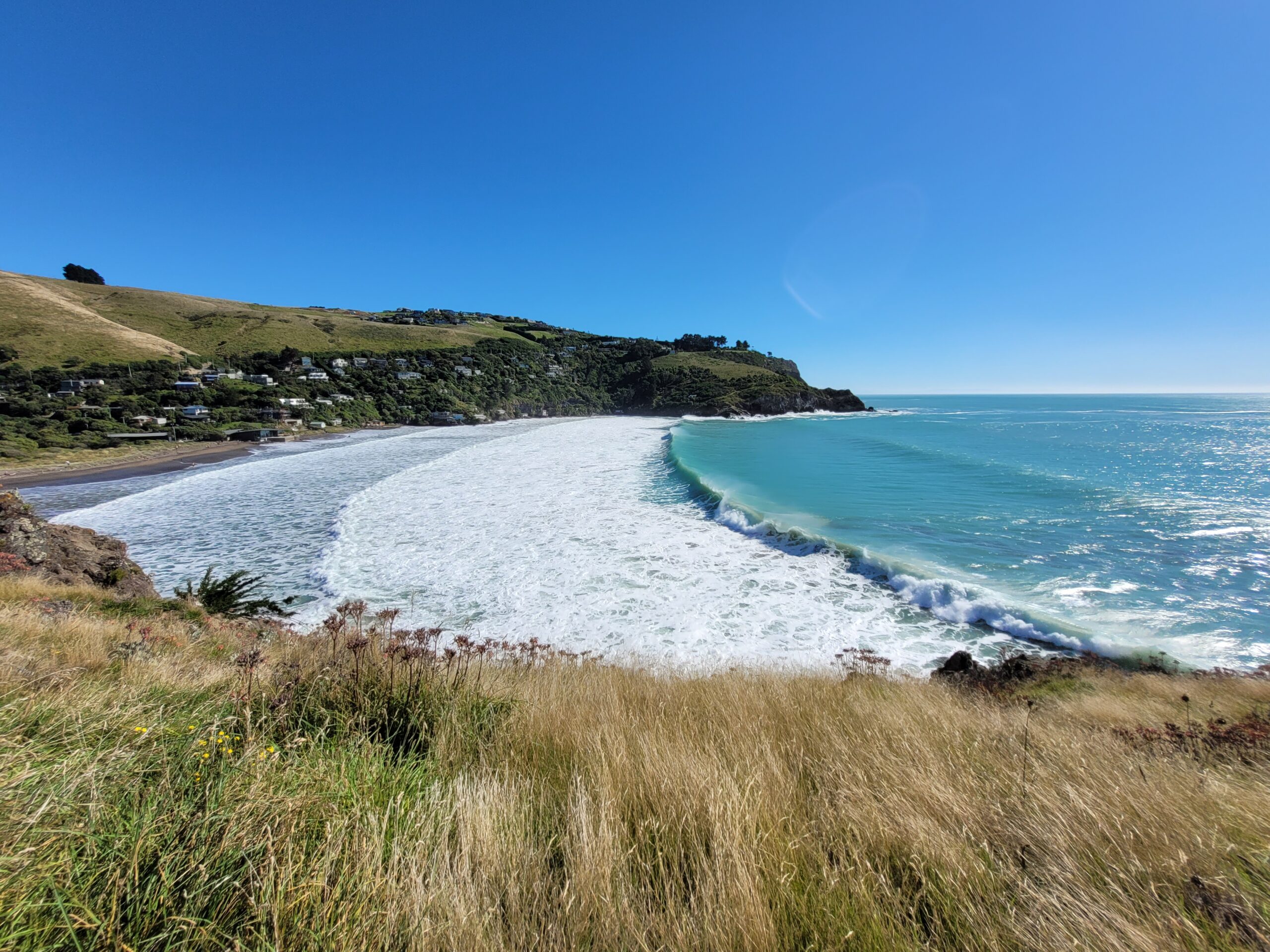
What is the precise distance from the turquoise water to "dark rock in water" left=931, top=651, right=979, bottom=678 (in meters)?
2.94

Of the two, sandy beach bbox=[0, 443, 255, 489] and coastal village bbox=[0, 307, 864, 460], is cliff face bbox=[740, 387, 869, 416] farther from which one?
sandy beach bbox=[0, 443, 255, 489]

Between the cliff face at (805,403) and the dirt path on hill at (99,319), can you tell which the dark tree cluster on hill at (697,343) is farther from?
the dirt path on hill at (99,319)

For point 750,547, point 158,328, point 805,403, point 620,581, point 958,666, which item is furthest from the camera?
point 805,403

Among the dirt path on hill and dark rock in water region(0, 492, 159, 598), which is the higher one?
the dirt path on hill

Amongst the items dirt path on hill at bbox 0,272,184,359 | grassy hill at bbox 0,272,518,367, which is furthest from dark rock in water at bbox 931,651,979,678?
dirt path on hill at bbox 0,272,184,359

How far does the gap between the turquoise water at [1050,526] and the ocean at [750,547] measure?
0.29 feet

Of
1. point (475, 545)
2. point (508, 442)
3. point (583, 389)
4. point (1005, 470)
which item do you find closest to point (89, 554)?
point (475, 545)

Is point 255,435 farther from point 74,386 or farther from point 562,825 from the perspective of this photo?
point 562,825

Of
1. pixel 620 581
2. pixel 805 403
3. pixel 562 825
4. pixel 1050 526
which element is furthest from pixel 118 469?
pixel 805 403

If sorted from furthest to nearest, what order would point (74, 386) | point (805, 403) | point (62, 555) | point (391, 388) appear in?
point (805, 403), point (391, 388), point (74, 386), point (62, 555)

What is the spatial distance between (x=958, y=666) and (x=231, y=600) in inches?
499

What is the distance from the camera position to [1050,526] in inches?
601

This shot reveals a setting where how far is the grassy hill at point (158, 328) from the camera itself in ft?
174

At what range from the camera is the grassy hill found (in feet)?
174
